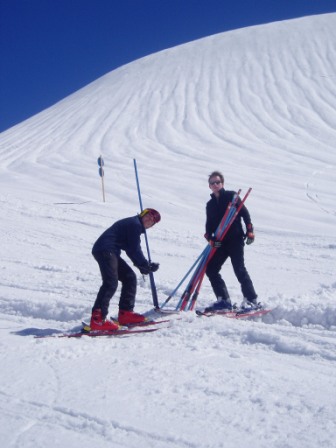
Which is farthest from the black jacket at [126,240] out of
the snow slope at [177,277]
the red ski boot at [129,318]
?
the snow slope at [177,277]

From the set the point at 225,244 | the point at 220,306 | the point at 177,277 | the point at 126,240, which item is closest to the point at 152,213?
the point at 126,240

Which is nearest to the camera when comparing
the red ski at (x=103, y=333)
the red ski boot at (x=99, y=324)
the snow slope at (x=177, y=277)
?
the snow slope at (x=177, y=277)

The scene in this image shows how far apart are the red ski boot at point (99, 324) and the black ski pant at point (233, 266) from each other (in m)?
1.28

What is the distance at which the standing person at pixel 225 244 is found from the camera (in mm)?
5371

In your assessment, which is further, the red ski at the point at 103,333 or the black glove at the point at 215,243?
the black glove at the point at 215,243

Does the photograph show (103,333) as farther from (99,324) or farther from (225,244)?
(225,244)

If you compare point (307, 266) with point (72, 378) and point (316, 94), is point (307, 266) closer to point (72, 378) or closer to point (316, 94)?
point (72, 378)

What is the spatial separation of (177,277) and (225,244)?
2043 mm

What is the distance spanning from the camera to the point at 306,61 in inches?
1222

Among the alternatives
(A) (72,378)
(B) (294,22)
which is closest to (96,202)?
(A) (72,378)

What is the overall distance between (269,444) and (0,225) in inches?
356

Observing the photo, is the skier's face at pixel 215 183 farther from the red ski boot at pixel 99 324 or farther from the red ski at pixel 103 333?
the red ski boot at pixel 99 324

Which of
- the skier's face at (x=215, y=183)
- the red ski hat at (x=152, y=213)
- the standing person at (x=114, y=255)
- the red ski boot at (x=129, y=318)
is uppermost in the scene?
the skier's face at (x=215, y=183)

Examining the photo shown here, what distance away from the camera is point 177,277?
7.37 m
